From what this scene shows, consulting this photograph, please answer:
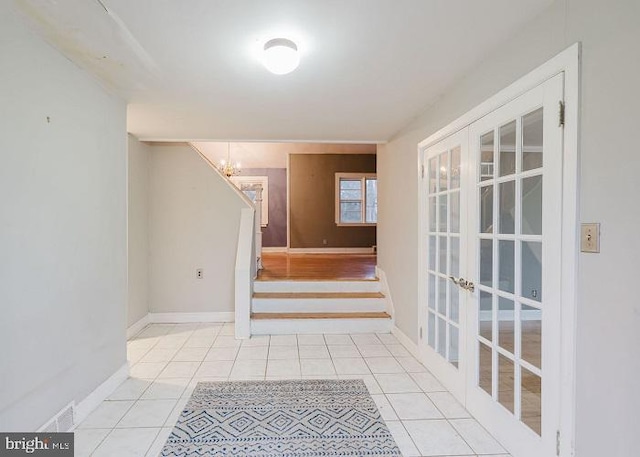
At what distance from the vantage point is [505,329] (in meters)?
2.03

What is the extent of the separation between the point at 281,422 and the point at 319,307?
86.3 inches

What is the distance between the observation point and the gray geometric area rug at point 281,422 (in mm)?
2017

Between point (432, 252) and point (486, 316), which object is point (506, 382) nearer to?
point (486, 316)

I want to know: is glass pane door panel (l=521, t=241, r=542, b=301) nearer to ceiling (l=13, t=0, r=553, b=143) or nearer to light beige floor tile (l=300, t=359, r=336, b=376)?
ceiling (l=13, t=0, r=553, b=143)

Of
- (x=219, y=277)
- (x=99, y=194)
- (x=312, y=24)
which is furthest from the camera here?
(x=219, y=277)

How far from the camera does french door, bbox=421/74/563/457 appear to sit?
1673mm

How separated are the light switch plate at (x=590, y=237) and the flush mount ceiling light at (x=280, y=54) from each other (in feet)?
5.49

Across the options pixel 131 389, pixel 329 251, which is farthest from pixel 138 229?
pixel 329 251

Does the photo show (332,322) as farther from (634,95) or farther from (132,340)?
(634,95)

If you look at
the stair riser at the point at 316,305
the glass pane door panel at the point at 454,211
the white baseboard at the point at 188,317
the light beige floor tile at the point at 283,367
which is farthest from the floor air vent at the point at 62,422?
the glass pane door panel at the point at 454,211

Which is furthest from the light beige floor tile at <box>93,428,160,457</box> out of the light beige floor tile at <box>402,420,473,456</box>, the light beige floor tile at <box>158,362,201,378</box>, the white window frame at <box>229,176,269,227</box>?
the white window frame at <box>229,176,269,227</box>

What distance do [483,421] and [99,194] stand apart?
301 centimetres

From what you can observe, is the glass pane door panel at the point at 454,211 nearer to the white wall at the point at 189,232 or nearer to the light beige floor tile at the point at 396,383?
the light beige floor tile at the point at 396,383

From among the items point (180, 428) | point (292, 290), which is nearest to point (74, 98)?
point (180, 428)
